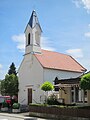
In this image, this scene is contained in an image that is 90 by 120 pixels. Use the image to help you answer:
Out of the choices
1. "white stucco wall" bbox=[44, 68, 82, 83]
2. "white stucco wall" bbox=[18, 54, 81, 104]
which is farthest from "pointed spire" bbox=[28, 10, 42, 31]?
"white stucco wall" bbox=[44, 68, 82, 83]

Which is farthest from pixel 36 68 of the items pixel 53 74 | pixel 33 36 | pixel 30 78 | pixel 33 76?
pixel 33 36

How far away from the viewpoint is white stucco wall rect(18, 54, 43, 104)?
138 feet

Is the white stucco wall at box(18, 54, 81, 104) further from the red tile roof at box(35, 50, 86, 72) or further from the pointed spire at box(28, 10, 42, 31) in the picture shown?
the pointed spire at box(28, 10, 42, 31)

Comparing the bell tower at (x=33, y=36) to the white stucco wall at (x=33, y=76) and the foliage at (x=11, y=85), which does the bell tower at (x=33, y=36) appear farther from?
the foliage at (x=11, y=85)

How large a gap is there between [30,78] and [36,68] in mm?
2388

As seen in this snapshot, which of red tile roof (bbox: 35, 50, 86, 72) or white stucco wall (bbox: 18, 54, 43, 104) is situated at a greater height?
red tile roof (bbox: 35, 50, 86, 72)

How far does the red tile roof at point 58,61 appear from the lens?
141 feet

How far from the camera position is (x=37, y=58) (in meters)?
42.5

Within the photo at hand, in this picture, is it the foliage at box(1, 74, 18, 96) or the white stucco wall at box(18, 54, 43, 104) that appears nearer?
the white stucco wall at box(18, 54, 43, 104)

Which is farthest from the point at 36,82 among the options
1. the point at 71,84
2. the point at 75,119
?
the point at 75,119

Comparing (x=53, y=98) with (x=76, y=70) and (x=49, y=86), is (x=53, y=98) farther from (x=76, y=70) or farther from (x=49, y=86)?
(x=76, y=70)

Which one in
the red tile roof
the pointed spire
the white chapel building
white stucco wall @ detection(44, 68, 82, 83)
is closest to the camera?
white stucco wall @ detection(44, 68, 82, 83)

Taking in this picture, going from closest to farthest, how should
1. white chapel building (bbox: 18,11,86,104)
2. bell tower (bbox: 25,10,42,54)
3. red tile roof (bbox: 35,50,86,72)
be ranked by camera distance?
white chapel building (bbox: 18,11,86,104)
red tile roof (bbox: 35,50,86,72)
bell tower (bbox: 25,10,42,54)

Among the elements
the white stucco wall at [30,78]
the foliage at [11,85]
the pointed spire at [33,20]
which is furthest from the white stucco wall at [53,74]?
the pointed spire at [33,20]
